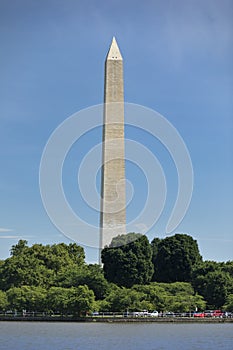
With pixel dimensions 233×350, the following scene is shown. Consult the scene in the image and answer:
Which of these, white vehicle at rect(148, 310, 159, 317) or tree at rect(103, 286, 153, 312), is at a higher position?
tree at rect(103, 286, 153, 312)

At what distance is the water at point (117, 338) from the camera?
3553 cm

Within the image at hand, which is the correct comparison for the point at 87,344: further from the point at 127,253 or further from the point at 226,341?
the point at 127,253

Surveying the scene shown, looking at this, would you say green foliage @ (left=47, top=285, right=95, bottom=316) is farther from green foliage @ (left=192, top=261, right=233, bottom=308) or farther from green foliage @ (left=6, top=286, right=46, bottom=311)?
green foliage @ (left=192, top=261, right=233, bottom=308)

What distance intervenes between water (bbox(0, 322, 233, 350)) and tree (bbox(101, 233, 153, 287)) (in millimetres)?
14072

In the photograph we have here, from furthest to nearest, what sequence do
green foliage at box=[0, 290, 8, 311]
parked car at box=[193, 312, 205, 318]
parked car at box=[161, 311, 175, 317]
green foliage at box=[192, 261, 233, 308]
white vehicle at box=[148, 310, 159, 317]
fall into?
1. green foliage at box=[0, 290, 8, 311]
2. green foliage at box=[192, 261, 233, 308]
3. parked car at box=[161, 311, 175, 317]
4. parked car at box=[193, 312, 205, 318]
5. white vehicle at box=[148, 310, 159, 317]

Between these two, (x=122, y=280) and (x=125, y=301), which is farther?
(x=122, y=280)

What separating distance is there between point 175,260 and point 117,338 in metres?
31.3

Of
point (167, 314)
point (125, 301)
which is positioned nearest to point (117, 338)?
point (125, 301)

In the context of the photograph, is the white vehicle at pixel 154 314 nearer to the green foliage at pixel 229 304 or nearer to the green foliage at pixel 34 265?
the green foliage at pixel 229 304

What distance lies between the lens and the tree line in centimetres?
5994

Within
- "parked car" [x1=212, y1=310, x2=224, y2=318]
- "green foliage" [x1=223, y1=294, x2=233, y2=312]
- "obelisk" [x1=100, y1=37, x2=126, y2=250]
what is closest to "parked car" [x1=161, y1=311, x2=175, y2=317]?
"parked car" [x1=212, y1=310, x2=224, y2=318]

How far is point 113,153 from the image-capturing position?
6359 centimetres

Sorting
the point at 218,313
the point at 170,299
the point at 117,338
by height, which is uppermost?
the point at 170,299

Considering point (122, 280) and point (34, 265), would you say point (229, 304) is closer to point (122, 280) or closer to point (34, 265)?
point (122, 280)
